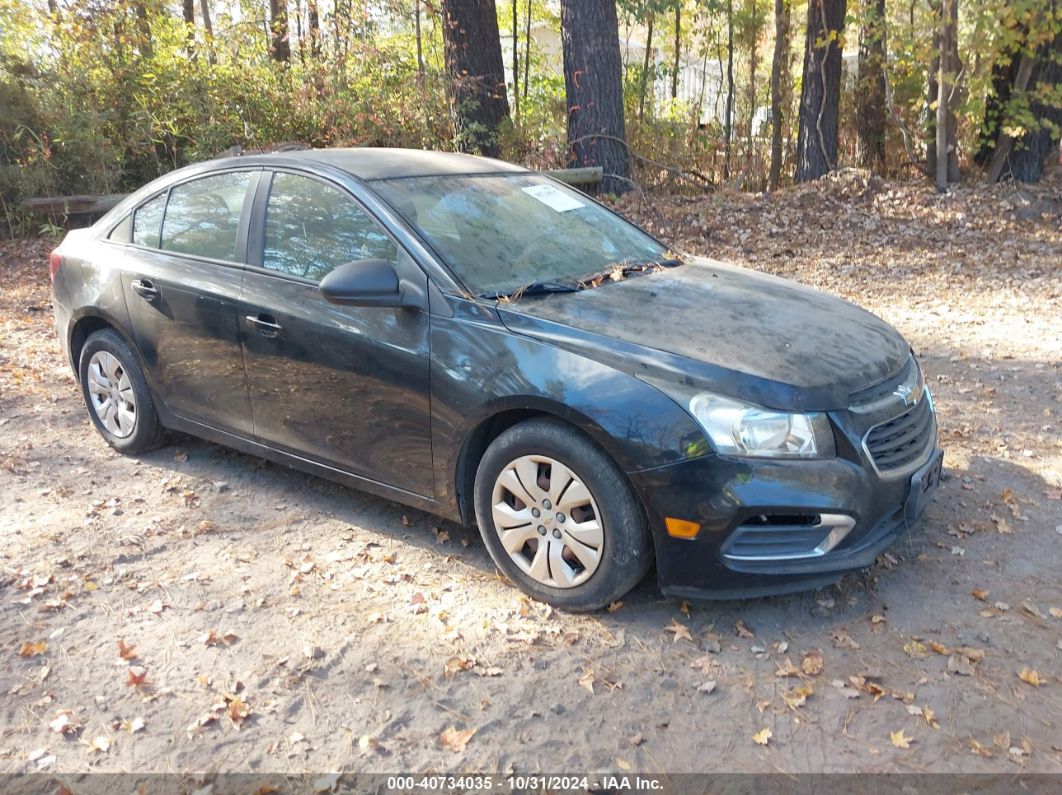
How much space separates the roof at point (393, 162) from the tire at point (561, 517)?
61.7 inches

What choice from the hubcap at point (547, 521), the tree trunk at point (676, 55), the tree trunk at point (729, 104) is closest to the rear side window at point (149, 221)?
the hubcap at point (547, 521)

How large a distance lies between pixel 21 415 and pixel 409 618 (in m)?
3.83

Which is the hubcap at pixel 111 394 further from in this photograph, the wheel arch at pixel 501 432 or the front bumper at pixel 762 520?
the front bumper at pixel 762 520

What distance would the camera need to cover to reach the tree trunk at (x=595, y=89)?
1184 cm

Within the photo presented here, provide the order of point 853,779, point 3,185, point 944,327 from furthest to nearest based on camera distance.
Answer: point 3,185 → point 944,327 → point 853,779

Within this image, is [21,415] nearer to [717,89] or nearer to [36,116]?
[36,116]

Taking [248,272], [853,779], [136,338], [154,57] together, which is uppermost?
[154,57]

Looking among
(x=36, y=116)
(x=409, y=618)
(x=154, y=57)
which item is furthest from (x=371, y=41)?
(x=409, y=618)

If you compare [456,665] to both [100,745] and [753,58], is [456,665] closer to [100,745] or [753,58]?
[100,745]

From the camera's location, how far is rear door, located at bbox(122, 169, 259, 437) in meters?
4.71

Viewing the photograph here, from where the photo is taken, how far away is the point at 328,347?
4270mm

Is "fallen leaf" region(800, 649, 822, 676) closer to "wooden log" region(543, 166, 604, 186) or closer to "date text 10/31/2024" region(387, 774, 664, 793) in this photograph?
"date text 10/31/2024" region(387, 774, 664, 793)

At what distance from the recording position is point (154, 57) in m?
12.8

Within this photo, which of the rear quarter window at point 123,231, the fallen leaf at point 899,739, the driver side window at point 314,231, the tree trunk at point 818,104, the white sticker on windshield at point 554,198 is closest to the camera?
the fallen leaf at point 899,739
